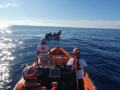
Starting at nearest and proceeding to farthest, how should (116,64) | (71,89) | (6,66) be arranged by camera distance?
(71,89) → (6,66) → (116,64)

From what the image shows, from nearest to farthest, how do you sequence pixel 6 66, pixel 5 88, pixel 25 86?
pixel 25 86 → pixel 5 88 → pixel 6 66

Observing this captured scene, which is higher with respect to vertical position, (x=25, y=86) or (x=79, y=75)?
(x=25, y=86)

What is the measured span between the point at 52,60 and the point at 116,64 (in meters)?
8.39

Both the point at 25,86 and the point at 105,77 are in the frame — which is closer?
the point at 25,86

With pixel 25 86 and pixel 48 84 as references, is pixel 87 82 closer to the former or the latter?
pixel 48 84

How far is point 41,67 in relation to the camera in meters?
4.66

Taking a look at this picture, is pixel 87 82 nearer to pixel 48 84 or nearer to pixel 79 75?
pixel 79 75

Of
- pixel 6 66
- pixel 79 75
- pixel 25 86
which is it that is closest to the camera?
pixel 25 86

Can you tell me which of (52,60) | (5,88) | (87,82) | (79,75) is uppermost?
(52,60)

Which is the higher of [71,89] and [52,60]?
[52,60]

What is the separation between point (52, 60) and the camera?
5391 mm

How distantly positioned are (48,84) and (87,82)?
8.58 ft

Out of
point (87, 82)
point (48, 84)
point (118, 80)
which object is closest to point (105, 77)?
point (118, 80)

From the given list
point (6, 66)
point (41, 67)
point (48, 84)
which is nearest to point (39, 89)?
point (48, 84)
